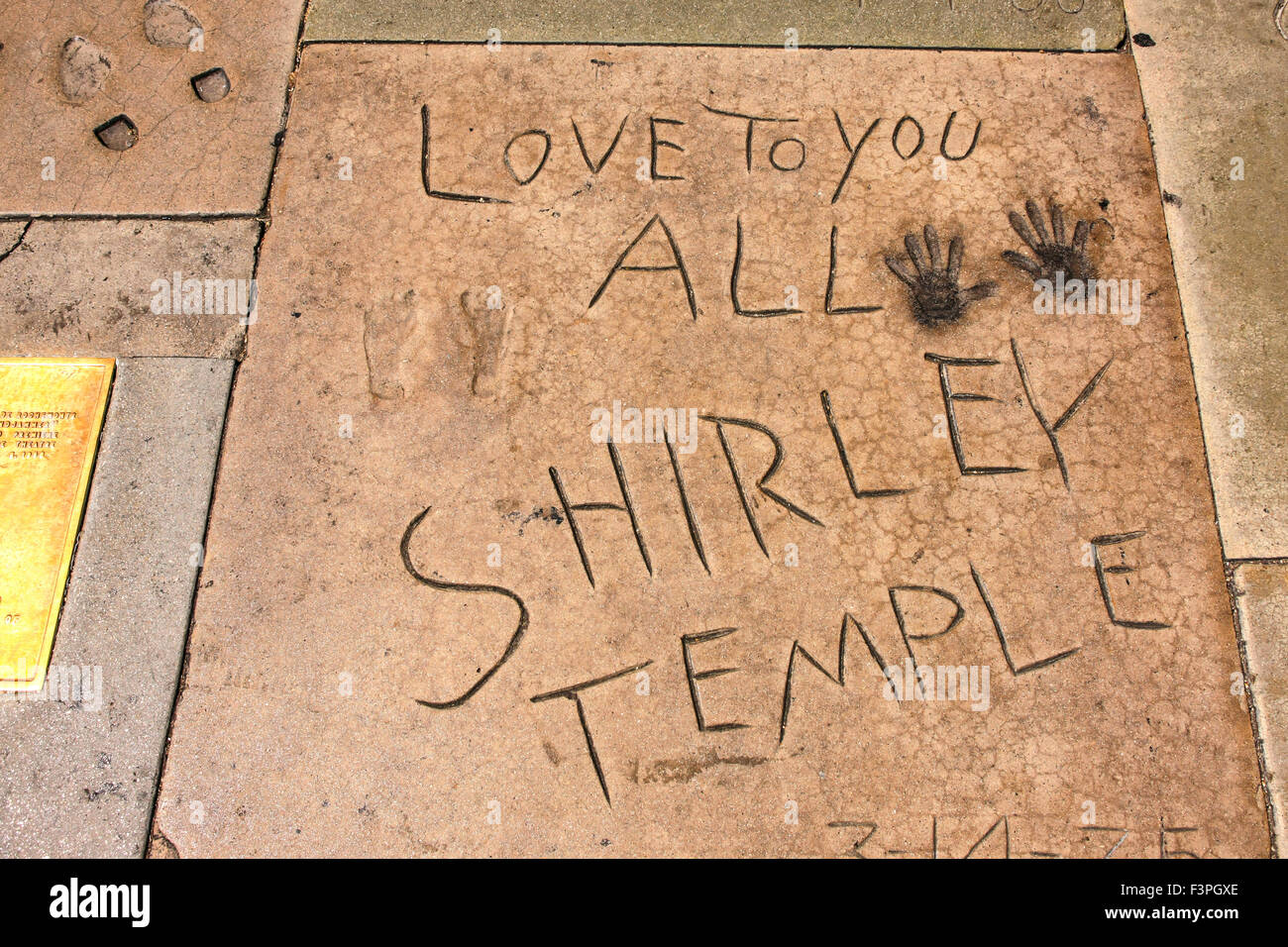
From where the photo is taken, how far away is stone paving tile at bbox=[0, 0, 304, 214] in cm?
277

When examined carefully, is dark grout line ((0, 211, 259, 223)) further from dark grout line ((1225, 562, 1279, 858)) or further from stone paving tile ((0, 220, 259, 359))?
dark grout line ((1225, 562, 1279, 858))

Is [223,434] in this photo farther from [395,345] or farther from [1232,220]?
[1232,220]

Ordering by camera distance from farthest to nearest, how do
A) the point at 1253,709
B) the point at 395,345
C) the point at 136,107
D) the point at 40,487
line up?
the point at 136,107 < the point at 395,345 < the point at 40,487 < the point at 1253,709

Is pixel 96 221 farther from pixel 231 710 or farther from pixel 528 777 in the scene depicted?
pixel 528 777

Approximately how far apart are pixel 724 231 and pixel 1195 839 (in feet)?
8.19

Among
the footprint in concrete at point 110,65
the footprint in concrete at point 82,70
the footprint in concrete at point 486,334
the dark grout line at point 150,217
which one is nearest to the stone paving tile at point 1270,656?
the footprint in concrete at point 486,334

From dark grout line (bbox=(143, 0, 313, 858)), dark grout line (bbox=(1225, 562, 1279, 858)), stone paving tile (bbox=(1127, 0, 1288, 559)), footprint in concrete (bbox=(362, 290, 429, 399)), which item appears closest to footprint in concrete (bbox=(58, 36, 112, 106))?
dark grout line (bbox=(143, 0, 313, 858))

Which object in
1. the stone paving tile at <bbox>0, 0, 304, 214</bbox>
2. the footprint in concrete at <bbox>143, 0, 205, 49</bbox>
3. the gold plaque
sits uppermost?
the footprint in concrete at <bbox>143, 0, 205, 49</bbox>

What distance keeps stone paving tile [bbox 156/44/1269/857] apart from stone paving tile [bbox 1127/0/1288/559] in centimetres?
10

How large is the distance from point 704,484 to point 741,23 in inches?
73.6

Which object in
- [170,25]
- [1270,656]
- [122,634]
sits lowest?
[1270,656]

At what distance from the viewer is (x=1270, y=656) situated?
94.7 inches

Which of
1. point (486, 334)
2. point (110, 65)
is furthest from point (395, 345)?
point (110, 65)
